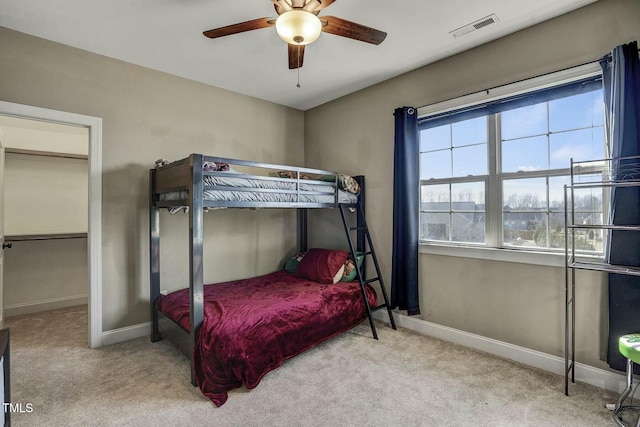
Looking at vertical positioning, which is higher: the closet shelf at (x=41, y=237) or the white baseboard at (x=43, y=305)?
the closet shelf at (x=41, y=237)

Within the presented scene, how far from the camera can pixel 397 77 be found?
124 inches

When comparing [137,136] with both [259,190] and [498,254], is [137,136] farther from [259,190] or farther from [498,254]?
[498,254]

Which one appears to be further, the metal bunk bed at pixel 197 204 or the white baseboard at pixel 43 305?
the white baseboard at pixel 43 305

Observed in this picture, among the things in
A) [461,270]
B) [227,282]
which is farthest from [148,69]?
[461,270]

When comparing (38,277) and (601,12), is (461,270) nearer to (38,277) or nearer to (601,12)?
(601,12)

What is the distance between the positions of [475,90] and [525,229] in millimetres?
1230

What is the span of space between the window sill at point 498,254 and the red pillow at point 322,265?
0.85 metres

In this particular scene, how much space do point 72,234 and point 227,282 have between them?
211cm

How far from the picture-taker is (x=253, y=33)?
2.36m

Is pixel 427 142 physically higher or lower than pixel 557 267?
higher

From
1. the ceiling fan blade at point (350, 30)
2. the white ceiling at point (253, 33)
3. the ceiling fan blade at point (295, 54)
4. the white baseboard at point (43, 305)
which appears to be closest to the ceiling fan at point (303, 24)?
the ceiling fan blade at point (350, 30)

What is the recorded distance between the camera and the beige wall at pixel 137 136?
8.00 ft

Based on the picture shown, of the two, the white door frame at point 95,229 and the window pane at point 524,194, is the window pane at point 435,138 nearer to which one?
the window pane at point 524,194

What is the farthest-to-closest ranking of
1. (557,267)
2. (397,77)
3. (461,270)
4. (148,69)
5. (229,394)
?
(397,77) < (148,69) < (461,270) < (557,267) < (229,394)
